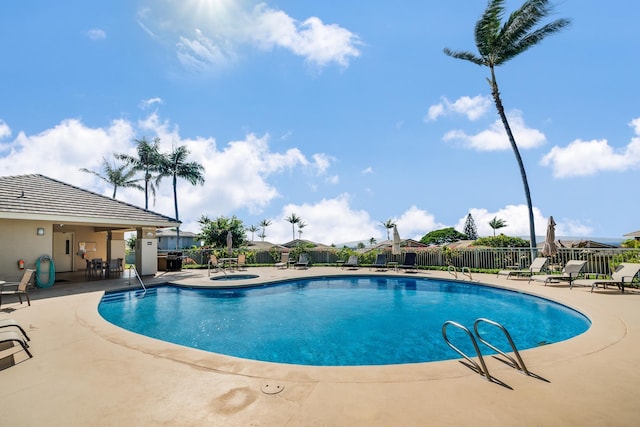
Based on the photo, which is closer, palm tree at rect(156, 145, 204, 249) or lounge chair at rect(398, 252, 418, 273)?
lounge chair at rect(398, 252, 418, 273)

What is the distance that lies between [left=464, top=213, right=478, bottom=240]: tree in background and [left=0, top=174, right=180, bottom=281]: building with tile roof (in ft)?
208

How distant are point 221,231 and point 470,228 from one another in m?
55.7

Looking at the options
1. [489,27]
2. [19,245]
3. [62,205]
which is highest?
[489,27]

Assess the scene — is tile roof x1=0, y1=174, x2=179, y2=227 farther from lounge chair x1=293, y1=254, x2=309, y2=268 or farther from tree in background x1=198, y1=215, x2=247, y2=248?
tree in background x1=198, y1=215, x2=247, y2=248

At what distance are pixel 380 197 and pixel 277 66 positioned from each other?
16.7 meters

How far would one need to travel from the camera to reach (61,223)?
37.0ft

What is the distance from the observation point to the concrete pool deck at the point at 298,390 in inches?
98.6

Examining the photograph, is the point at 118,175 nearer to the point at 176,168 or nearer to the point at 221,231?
the point at 176,168

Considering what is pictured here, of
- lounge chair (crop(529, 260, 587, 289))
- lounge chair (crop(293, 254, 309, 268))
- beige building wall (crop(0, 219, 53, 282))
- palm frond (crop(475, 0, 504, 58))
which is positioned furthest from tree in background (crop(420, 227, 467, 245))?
beige building wall (crop(0, 219, 53, 282))

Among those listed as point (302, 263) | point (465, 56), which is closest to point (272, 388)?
point (302, 263)

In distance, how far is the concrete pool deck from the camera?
2504 millimetres

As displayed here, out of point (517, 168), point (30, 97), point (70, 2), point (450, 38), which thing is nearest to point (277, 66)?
point (70, 2)

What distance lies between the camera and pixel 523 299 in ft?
29.7

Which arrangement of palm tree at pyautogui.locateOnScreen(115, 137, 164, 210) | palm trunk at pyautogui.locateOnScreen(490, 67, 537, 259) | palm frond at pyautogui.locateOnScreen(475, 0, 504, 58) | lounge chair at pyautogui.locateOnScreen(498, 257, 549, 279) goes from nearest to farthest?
1. lounge chair at pyautogui.locateOnScreen(498, 257, 549, 279)
2. palm frond at pyautogui.locateOnScreen(475, 0, 504, 58)
3. palm trunk at pyautogui.locateOnScreen(490, 67, 537, 259)
4. palm tree at pyautogui.locateOnScreen(115, 137, 164, 210)
